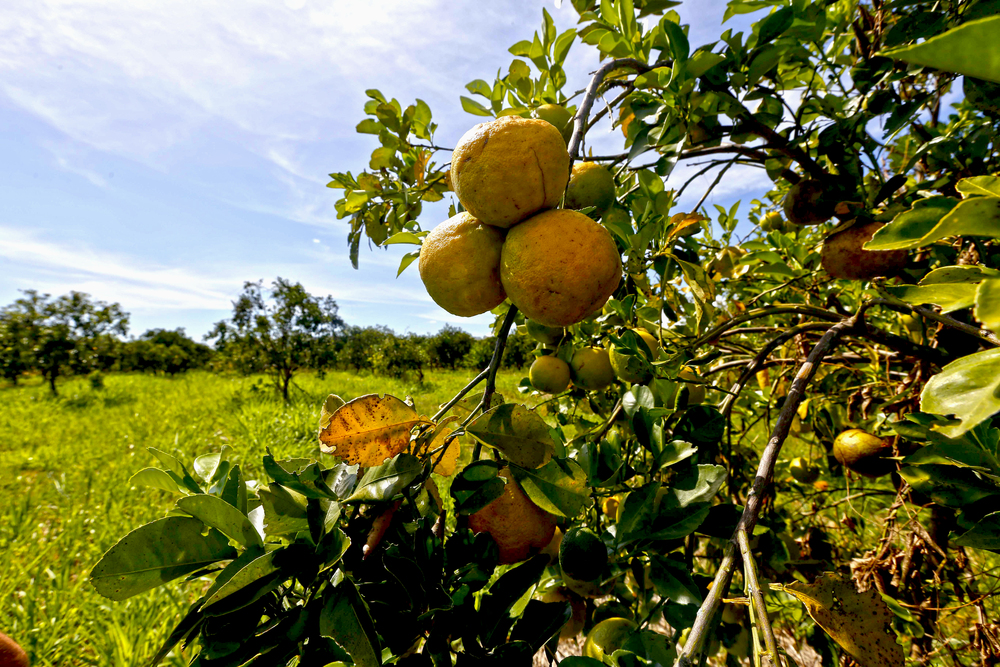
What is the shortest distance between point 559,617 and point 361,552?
293 millimetres

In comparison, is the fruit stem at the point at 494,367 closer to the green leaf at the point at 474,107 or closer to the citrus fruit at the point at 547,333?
the citrus fruit at the point at 547,333

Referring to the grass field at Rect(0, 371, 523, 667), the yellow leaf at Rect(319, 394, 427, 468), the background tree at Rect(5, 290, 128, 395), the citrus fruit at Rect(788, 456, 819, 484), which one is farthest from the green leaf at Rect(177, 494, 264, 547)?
the background tree at Rect(5, 290, 128, 395)

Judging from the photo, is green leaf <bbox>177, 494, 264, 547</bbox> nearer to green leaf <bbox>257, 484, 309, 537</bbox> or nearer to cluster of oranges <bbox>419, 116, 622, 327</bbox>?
green leaf <bbox>257, 484, 309, 537</bbox>

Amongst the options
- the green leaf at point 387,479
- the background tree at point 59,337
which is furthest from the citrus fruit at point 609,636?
the background tree at point 59,337

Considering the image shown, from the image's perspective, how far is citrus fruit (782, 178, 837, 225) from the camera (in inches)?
49.3

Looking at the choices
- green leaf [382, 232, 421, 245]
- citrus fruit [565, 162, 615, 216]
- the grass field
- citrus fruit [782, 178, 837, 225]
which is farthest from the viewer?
the grass field

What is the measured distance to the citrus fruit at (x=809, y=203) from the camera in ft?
4.11

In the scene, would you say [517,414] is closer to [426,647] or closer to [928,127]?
[426,647]

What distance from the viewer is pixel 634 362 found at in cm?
105

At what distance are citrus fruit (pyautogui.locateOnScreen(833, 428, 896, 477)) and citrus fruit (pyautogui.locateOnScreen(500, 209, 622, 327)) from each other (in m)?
1.24

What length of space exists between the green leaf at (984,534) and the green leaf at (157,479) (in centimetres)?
121

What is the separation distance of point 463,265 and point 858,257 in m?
A: 1.11

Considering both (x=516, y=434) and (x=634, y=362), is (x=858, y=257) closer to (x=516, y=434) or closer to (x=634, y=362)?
(x=634, y=362)

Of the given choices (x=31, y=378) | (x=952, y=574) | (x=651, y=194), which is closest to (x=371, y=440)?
(x=651, y=194)
